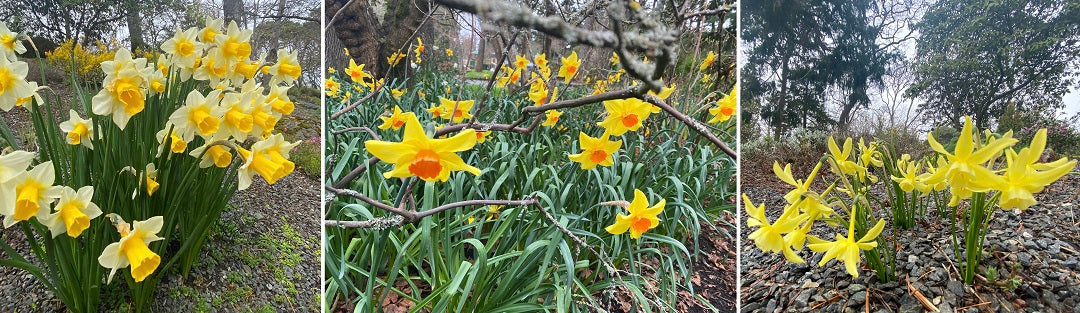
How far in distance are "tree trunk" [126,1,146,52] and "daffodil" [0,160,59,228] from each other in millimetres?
1130

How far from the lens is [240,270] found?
1349 millimetres

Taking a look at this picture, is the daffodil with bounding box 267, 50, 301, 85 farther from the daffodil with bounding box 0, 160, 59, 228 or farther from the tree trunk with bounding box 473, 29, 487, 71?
the tree trunk with bounding box 473, 29, 487, 71

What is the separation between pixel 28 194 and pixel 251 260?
2.27 feet

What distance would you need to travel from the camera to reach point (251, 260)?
54.7 inches

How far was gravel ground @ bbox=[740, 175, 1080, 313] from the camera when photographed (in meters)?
0.90

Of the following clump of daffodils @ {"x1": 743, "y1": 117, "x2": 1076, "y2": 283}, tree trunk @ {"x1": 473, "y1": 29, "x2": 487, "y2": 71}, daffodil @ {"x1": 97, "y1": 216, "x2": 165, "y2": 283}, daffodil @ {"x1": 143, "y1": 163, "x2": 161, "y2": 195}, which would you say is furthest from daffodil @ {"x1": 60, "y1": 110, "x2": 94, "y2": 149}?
clump of daffodils @ {"x1": 743, "y1": 117, "x2": 1076, "y2": 283}

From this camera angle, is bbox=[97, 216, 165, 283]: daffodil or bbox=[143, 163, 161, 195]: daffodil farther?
bbox=[143, 163, 161, 195]: daffodil

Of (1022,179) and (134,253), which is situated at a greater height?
(1022,179)

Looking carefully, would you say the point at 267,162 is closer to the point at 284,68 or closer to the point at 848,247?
the point at 284,68

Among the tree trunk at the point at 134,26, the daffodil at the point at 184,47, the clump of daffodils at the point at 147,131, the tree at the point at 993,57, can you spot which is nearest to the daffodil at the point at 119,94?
the clump of daffodils at the point at 147,131

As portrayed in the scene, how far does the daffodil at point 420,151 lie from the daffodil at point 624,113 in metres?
0.27

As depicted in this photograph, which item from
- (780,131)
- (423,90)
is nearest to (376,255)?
(780,131)

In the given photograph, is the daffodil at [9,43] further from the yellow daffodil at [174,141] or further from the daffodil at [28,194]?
the daffodil at [28,194]

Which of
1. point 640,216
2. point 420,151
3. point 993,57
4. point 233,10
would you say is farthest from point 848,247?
point 233,10
